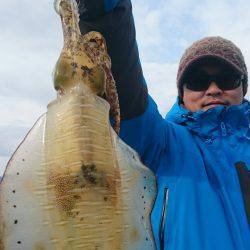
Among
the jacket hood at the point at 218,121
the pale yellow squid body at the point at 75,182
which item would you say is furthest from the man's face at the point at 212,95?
the pale yellow squid body at the point at 75,182

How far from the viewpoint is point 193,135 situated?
433cm

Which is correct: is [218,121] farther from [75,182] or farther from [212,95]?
[75,182]

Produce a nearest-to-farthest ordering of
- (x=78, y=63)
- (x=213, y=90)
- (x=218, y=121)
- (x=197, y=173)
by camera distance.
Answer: (x=78, y=63) < (x=197, y=173) < (x=218, y=121) < (x=213, y=90)

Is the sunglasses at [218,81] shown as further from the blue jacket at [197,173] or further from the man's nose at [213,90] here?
the blue jacket at [197,173]

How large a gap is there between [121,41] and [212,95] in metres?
1.66

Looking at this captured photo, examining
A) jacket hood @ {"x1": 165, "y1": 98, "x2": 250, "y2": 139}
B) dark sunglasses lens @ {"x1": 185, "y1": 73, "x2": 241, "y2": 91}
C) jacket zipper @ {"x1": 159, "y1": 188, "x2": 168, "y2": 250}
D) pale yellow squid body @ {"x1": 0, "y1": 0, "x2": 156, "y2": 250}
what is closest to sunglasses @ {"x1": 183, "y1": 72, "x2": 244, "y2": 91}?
dark sunglasses lens @ {"x1": 185, "y1": 73, "x2": 241, "y2": 91}

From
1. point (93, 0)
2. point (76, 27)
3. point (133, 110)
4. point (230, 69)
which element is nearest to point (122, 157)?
point (76, 27)

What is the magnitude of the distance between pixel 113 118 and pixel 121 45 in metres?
0.93

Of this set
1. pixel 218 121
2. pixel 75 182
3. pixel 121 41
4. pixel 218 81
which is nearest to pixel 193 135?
pixel 218 121

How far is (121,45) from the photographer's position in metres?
3.12

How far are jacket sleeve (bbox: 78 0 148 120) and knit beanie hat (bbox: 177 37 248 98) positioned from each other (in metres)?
1.17

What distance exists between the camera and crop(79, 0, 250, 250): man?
319 centimetres

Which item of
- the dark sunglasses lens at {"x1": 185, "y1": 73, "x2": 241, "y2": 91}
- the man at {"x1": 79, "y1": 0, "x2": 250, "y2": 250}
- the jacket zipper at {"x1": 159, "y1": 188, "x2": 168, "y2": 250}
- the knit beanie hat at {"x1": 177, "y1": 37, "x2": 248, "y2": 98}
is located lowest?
the jacket zipper at {"x1": 159, "y1": 188, "x2": 168, "y2": 250}

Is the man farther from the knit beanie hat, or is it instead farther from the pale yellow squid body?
the pale yellow squid body
